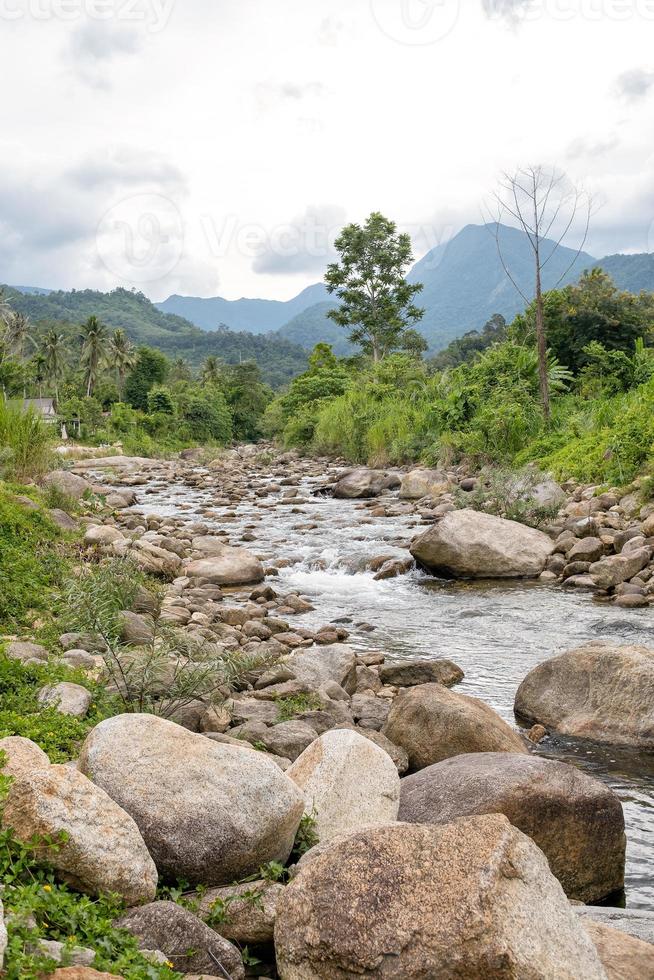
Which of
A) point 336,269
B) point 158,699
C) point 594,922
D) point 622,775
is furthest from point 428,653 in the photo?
point 336,269

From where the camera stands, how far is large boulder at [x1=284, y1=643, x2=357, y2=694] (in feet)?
21.5

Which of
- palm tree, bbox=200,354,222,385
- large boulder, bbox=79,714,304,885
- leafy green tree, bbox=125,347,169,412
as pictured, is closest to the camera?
large boulder, bbox=79,714,304,885

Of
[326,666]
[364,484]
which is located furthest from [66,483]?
[326,666]

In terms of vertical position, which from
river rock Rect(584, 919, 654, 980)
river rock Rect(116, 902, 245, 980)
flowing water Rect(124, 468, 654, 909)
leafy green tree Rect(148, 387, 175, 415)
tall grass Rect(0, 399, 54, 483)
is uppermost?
leafy green tree Rect(148, 387, 175, 415)

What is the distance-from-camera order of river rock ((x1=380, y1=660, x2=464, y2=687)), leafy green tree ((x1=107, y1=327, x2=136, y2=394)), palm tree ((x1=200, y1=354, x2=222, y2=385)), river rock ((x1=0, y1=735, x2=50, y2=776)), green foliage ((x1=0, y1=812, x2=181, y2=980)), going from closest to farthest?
green foliage ((x1=0, y1=812, x2=181, y2=980)) → river rock ((x1=0, y1=735, x2=50, y2=776)) → river rock ((x1=380, y1=660, x2=464, y2=687)) → leafy green tree ((x1=107, y1=327, x2=136, y2=394)) → palm tree ((x1=200, y1=354, x2=222, y2=385))

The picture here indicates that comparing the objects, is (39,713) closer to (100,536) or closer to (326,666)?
(326,666)

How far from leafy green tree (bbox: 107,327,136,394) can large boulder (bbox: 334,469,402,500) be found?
1741 inches

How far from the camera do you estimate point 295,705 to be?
5.86 m

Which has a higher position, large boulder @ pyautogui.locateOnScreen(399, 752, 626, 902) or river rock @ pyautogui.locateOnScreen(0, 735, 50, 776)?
river rock @ pyautogui.locateOnScreen(0, 735, 50, 776)

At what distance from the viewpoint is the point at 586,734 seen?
5.77 metres

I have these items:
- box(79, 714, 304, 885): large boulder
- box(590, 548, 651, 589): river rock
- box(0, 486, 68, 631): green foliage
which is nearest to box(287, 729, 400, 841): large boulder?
box(79, 714, 304, 885): large boulder

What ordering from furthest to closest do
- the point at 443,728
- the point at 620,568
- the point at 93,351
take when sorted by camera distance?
the point at 93,351, the point at 620,568, the point at 443,728

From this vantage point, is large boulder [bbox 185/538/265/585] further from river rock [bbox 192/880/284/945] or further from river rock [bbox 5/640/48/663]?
river rock [bbox 192/880/284/945]

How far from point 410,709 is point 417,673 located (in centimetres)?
164
